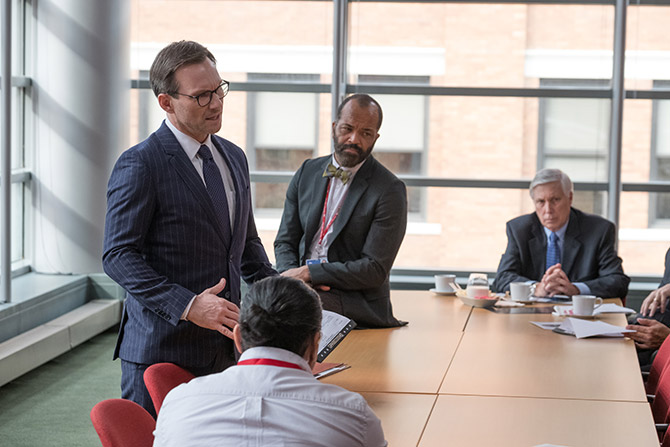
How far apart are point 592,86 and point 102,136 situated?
4254 mm

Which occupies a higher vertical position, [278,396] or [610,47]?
[610,47]

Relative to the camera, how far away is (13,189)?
287 inches

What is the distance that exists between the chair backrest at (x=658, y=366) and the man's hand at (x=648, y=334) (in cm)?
13

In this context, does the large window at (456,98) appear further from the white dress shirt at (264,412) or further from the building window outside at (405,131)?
the white dress shirt at (264,412)

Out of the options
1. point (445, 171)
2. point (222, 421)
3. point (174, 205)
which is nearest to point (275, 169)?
point (445, 171)

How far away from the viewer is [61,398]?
5.53 metres

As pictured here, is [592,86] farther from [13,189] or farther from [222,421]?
[222,421]

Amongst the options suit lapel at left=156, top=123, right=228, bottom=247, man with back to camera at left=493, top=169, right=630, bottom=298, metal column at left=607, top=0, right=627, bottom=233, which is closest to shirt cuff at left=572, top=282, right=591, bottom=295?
man with back to camera at left=493, top=169, right=630, bottom=298

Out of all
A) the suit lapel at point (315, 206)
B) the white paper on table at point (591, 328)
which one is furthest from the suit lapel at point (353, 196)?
the white paper on table at point (591, 328)

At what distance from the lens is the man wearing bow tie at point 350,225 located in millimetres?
Result: 3893

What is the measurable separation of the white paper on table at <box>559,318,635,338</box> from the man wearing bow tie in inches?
31.6

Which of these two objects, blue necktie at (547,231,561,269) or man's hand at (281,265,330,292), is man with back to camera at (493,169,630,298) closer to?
blue necktie at (547,231,561,269)

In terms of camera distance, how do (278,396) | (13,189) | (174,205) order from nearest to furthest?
(278,396), (174,205), (13,189)

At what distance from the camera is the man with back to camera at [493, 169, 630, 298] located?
514cm
